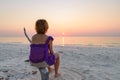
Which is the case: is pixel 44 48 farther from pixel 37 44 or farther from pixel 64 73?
pixel 64 73

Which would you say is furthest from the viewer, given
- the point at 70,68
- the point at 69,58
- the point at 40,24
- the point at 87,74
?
the point at 69,58

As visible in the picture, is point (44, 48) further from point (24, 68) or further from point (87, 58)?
point (87, 58)

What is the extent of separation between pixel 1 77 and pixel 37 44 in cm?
310

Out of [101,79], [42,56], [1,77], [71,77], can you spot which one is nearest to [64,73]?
[71,77]

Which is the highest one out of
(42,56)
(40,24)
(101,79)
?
(40,24)

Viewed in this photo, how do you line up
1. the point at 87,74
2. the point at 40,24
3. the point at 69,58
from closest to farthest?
the point at 40,24 < the point at 87,74 < the point at 69,58

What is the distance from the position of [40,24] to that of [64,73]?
3.21 metres

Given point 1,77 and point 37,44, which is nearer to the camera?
point 37,44

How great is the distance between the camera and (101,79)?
26.5 feet

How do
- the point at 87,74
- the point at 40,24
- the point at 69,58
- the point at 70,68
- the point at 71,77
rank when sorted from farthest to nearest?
the point at 69,58 < the point at 70,68 < the point at 87,74 < the point at 71,77 < the point at 40,24

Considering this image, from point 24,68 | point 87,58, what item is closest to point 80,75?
point 24,68

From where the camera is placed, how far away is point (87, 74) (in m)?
8.62

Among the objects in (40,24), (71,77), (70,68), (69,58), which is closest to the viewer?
(40,24)

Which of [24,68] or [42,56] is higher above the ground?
[42,56]
